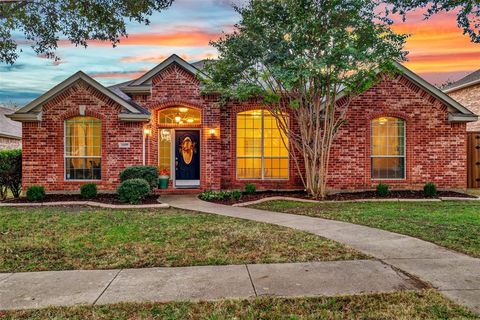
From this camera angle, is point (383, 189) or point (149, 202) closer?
point (149, 202)

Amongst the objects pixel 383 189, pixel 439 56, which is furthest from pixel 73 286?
pixel 439 56

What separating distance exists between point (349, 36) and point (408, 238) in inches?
263

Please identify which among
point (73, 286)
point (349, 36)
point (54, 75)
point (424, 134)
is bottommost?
point (73, 286)

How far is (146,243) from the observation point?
5953 millimetres

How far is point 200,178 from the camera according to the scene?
13258mm

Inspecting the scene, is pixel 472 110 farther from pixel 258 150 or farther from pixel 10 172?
pixel 10 172

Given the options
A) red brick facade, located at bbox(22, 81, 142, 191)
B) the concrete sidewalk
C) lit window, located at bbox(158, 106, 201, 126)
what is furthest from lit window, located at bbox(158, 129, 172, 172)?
the concrete sidewalk

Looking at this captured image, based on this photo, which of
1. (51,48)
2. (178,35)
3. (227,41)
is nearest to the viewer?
(51,48)

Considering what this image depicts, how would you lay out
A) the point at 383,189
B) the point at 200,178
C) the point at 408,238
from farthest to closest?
1. the point at 200,178
2. the point at 383,189
3. the point at 408,238

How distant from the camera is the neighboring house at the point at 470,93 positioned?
1870cm

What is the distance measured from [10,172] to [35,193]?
1974mm

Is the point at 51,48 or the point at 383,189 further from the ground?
the point at 51,48

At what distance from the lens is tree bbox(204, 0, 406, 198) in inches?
403

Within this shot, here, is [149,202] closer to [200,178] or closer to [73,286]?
[200,178]
